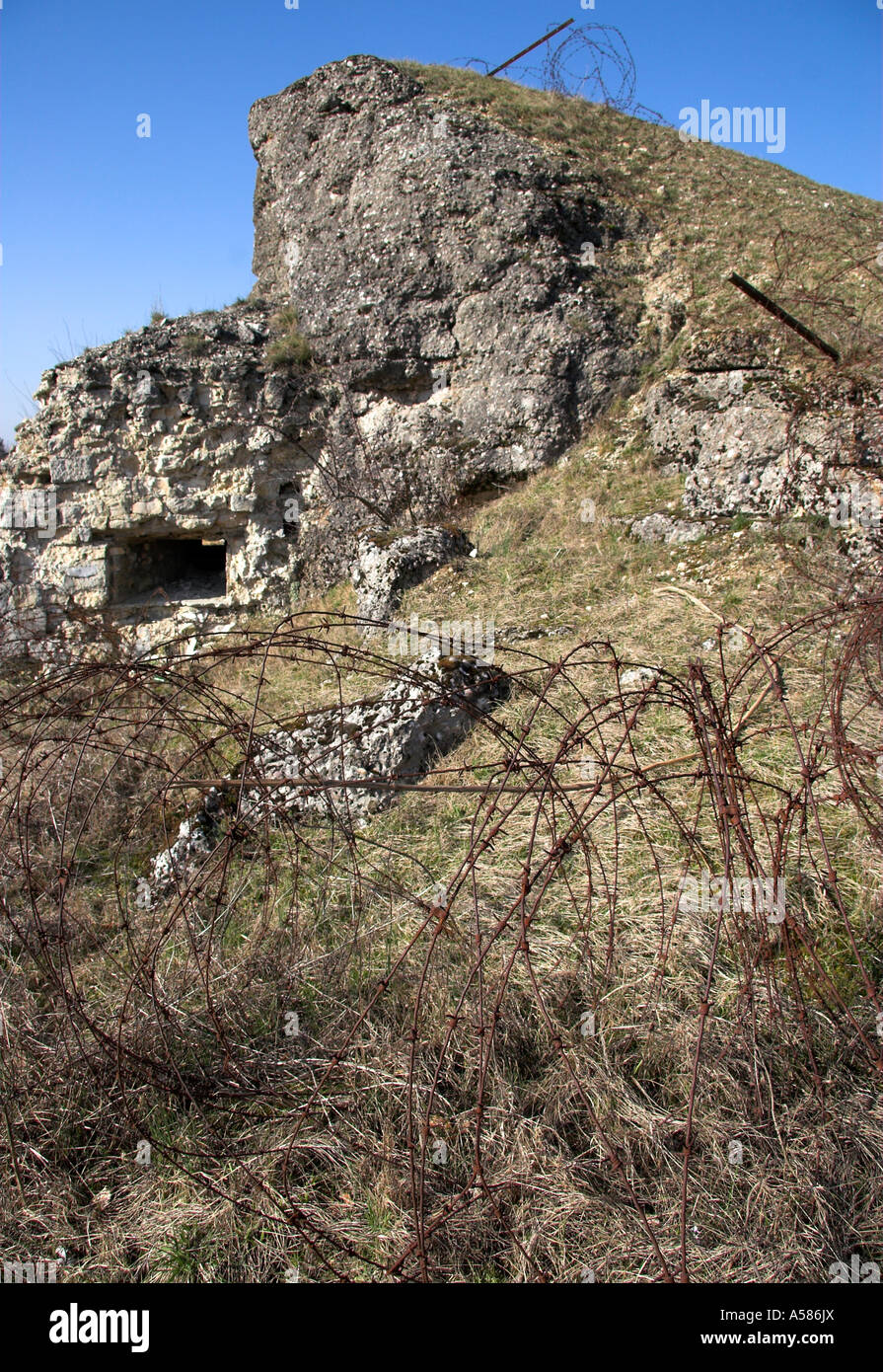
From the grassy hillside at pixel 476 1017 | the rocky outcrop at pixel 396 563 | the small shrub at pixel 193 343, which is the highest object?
the small shrub at pixel 193 343

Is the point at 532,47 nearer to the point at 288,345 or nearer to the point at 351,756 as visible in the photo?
the point at 288,345

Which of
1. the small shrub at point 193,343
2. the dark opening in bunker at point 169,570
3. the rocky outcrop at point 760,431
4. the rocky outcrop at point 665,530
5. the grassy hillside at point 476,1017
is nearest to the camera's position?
the grassy hillside at point 476,1017

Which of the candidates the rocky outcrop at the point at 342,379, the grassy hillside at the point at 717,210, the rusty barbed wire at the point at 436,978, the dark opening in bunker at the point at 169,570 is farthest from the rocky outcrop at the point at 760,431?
the dark opening in bunker at the point at 169,570

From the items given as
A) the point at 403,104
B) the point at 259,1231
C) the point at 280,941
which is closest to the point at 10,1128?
the point at 259,1231

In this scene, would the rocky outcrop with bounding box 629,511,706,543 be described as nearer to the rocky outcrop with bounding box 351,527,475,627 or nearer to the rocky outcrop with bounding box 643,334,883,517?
the rocky outcrop with bounding box 643,334,883,517

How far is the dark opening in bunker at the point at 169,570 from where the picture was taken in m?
9.22

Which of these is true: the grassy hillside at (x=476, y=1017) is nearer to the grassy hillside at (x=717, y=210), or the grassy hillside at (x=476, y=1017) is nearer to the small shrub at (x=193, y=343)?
the grassy hillside at (x=717, y=210)

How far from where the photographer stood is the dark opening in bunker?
363 inches

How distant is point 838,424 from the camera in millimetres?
6082

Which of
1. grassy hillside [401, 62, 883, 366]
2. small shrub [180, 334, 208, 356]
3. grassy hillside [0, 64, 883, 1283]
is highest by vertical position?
grassy hillside [401, 62, 883, 366]

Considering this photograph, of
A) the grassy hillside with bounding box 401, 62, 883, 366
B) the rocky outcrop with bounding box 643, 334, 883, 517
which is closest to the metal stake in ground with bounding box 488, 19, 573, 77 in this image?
the grassy hillside with bounding box 401, 62, 883, 366

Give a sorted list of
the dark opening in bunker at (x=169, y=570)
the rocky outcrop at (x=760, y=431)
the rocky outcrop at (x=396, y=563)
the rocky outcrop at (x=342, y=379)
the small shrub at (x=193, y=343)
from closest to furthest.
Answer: the rocky outcrop at (x=760, y=431) < the rocky outcrop at (x=396, y=563) < the rocky outcrop at (x=342, y=379) < the small shrub at (x=193, y=343) < the dark opening in bunker at (x=169, y=570)
